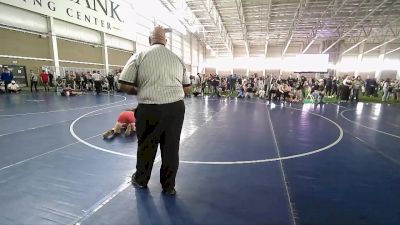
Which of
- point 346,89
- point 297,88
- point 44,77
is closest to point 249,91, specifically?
point 297,88

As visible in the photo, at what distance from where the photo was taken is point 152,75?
2715mm

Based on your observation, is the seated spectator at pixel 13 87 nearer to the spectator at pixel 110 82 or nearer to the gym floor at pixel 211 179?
the spectator at pixel 110 82

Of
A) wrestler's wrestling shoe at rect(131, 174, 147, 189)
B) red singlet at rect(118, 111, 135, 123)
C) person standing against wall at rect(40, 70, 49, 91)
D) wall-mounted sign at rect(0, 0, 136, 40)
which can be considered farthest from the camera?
person standing against wall at rect(40, 70, 49, 91)

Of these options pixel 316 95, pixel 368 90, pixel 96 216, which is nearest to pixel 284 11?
pixel 368 90

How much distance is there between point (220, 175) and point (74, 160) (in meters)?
2.48

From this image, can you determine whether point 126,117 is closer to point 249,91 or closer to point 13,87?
point 249,91

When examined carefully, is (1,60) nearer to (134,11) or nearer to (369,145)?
(134,11)

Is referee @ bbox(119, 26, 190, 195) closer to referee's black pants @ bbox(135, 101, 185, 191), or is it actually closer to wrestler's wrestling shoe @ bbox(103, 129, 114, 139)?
referee's black pants @ bbox(135, 101, 185, 191)

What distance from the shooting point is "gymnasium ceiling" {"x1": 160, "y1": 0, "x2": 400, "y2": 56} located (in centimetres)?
→ 2284

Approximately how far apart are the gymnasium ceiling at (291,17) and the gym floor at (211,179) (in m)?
19.0

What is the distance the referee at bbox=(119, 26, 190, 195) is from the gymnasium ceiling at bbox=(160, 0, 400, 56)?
20.7 metres

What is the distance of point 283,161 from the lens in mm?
4203

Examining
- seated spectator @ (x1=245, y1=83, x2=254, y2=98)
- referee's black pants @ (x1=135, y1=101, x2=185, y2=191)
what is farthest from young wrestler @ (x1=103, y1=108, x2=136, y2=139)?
seated spectator @ (x1=245, y1=83, x2=254, y2=98)

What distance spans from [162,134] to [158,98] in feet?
1.47
